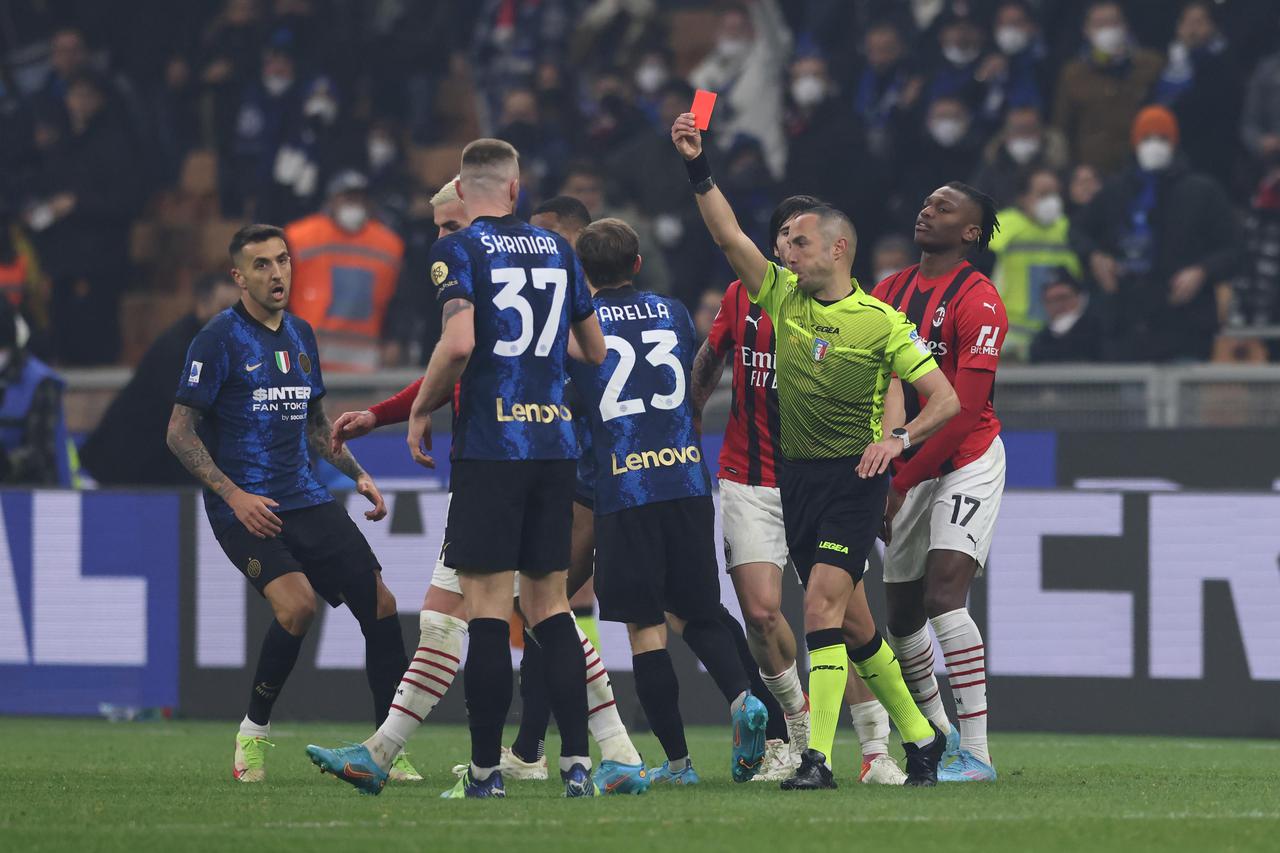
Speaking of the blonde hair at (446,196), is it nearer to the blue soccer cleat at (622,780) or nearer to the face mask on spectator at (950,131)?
the blue soccer cleat at (622,780)

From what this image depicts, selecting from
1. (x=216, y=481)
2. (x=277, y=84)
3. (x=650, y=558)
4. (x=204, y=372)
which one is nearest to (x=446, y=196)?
(x=204, y=372)

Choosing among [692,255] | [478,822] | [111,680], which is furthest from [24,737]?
[692,255]

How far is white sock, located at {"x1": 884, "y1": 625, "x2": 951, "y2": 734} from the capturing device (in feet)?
28.1

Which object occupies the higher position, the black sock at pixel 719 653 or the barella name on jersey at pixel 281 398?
the barella name on jersey at pixel 281 398

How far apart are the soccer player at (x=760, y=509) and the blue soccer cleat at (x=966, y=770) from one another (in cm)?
28

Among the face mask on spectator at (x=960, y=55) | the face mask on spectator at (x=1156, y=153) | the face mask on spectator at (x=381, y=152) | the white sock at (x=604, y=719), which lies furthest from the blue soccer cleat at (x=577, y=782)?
the face mask on spectator at (x=381, y=152)

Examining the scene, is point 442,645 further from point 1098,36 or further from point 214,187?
point 214,187

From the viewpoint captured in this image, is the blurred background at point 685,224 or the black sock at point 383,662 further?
the blurred background at point 685,224

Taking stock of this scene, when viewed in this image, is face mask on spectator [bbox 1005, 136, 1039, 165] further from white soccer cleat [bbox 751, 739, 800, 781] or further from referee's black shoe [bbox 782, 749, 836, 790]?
referee's black shoe [bbox 782, 749, 836, 790]

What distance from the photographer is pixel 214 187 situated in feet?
59.7

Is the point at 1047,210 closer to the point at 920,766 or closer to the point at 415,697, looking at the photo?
the point at 920,766

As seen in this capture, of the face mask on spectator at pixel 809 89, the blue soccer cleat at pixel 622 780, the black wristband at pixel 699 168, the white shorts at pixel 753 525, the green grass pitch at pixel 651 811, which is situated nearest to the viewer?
the green grass pitch at pixel 651 811

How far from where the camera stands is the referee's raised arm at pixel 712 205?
7602 mm

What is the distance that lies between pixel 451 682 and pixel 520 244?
69.8 inches
